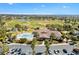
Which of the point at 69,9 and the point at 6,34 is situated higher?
the point at 69,9

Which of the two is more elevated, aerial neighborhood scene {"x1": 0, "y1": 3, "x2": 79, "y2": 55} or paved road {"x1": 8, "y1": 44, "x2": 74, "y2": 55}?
aerial neighborhood scene {"x1": 0, "y1": 3, "x2": 79, "y2": 55}

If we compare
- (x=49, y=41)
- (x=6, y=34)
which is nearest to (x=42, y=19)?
(x=49, y=41)

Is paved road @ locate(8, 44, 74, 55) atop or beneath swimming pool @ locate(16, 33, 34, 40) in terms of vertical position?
beneath

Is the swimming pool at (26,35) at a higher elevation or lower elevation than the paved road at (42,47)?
higher

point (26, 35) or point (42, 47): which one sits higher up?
point (26, 35)

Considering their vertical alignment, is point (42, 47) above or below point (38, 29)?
below

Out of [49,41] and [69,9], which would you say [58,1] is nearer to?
[69,9]

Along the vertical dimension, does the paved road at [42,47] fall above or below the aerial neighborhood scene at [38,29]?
below
